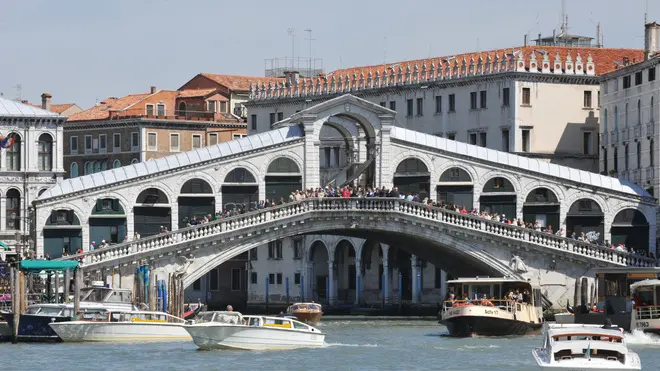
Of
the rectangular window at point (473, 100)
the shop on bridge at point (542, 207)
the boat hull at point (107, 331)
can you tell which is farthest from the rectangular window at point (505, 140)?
the boat hull at point (107, 331)

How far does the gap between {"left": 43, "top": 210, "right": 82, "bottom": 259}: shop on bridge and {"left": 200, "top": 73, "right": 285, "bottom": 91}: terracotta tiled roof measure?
126 ft

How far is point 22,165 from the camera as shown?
8794cm

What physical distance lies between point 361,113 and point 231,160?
5.12 meters


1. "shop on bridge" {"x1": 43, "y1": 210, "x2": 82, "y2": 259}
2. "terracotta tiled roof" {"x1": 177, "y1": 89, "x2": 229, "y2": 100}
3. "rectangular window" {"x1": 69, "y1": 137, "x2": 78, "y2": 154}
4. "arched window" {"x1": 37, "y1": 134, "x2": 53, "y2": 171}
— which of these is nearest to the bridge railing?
"shop on bridge" {"x1": 43, "y1": 210, "x2": 82, "y2": 259}

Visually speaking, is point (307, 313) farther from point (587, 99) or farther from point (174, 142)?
point (174, 142)

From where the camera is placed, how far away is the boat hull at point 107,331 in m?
66.6

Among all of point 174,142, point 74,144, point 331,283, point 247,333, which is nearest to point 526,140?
point 331,283

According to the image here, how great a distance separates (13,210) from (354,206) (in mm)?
15883

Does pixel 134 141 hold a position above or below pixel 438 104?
below

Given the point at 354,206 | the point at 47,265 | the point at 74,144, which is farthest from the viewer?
the point at 74,144

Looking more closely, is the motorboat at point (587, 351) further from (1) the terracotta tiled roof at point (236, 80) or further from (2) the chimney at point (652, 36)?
(1) the terracotta tiled roof at point (236, 80)

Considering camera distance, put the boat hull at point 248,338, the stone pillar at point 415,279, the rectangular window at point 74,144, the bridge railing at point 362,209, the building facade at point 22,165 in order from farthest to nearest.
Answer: the rectangular window at point 74,144
the stone pillar at point 415,279
the building facade at point 22,165
the bridge railing at point 362,209
the boat hull at point 248,338

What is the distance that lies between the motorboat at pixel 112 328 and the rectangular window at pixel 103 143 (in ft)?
156

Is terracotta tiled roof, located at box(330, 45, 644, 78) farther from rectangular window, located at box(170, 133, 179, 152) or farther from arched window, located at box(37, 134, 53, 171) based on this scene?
arched window, located at box(37, 134, 53, 171)
